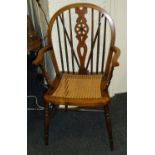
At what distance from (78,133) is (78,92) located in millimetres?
426

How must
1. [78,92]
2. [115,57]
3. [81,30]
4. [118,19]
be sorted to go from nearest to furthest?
[115,57] < [78,92] < [81,30] < [118,19]

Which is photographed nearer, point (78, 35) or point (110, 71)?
point (110, 71)

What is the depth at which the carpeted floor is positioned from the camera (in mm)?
1853

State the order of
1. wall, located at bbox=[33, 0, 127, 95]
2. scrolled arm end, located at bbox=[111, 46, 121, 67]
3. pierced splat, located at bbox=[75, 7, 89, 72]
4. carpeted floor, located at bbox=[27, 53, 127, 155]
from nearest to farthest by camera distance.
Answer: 1. scrolled arm end, located at bbox=[111, 46, 121, 67]
2. carpeted floor, located at bbox=[27, 53, 127, 155]
3. pierced splat, located at bbox=[75, 7, 89, 72]
4. wall, located at bbox=[33, 0, 127, 95]

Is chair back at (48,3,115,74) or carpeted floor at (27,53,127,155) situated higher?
chair back at (48,3,115,74)

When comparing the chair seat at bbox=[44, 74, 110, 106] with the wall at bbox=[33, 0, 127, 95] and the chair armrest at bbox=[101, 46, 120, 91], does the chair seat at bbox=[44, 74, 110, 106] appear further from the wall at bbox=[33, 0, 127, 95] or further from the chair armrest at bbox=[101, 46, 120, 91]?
the wall at bbox=[33, 0, 127, 95]

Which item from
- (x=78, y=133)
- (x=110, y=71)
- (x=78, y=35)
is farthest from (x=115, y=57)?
(x=78, y=133)

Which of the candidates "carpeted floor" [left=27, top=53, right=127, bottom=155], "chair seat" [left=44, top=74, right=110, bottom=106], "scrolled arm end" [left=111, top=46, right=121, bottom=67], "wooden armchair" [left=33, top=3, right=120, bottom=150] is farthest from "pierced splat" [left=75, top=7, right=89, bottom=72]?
"carpeted floor" [left=27, top=53, right=127, bottom=155]

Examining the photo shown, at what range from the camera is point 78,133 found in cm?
204

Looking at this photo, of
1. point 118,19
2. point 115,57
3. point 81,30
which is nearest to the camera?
point 115,57

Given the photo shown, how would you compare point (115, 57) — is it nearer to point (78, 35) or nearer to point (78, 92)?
point (78, 92)
